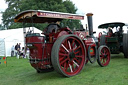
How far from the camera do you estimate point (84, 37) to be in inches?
219

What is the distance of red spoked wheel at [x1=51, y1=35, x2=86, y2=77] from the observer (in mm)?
4262

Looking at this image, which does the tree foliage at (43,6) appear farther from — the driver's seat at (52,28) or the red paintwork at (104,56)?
the driver's seat at (52,28)

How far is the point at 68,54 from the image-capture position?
4.68 m

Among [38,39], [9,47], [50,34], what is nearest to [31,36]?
[38,39]

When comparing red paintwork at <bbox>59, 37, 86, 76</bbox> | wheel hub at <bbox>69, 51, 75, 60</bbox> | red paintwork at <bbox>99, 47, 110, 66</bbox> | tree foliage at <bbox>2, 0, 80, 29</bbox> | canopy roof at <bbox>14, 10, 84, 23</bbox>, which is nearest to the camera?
canopy roof at <bbox>14, 10, 84, 23</bbox>

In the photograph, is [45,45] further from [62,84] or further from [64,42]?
[62,84]

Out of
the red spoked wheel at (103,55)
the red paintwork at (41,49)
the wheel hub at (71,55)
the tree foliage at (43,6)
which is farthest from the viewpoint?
the tree foliage at (43,6)

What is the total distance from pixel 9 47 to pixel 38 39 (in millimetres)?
10277

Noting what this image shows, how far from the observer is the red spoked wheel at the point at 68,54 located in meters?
4.26

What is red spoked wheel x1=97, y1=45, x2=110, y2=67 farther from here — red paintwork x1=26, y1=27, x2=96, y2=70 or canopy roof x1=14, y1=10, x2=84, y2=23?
red paintwork x1=26, y1=27, x2=96, y2=70

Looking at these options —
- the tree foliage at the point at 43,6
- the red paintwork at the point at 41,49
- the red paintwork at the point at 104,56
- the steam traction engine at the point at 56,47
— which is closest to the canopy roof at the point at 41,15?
the steam traction engine at the point at 56,47

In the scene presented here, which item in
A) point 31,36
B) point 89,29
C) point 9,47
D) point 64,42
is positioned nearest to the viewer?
point 31,36

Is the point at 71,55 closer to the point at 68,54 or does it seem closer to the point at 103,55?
the point at 68,54

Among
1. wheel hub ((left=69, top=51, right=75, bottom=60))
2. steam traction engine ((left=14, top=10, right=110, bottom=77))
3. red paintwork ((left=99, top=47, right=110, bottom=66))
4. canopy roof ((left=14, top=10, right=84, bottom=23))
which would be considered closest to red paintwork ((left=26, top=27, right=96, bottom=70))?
steam traction engine ((left=14, top=10, right=110, bottom=77))
